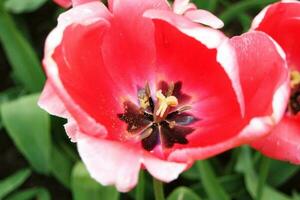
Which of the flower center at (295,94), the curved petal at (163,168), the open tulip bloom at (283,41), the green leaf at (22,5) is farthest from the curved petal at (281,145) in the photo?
the green leaf at (22,5)

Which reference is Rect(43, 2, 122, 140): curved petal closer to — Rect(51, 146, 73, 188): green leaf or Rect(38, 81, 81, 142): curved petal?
Rect(38, 81, 81, 142): curved petal

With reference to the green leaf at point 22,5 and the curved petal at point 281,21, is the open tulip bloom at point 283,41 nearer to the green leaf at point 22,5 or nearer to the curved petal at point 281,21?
the curved petal at point 281,21

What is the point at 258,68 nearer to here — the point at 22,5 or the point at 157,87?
the point at 157,87

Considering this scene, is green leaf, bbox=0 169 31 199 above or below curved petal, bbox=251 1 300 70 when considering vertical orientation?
below

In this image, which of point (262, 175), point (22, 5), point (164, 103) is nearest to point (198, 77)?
point (164, 103)

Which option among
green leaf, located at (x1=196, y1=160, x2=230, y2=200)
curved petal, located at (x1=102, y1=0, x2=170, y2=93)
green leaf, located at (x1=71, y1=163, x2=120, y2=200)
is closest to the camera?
curved petal, located at (x1=102, y1=0, x2=170, y2=93)

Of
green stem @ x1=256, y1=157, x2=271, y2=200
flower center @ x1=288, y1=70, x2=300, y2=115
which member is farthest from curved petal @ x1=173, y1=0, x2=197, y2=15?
green stem @ x1=256, y1=157, x2=271, y2=200

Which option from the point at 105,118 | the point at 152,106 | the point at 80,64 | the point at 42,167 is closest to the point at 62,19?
the point at 80,64
